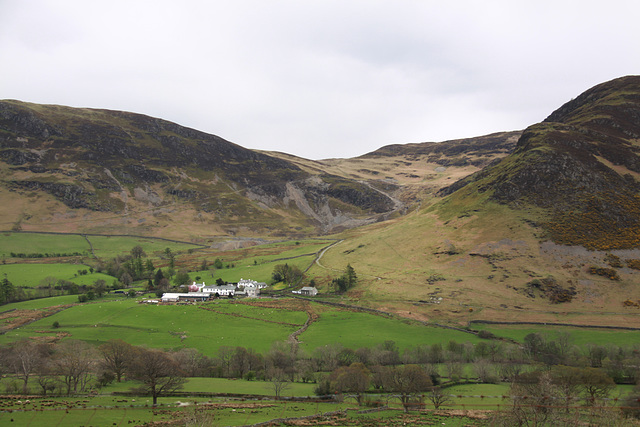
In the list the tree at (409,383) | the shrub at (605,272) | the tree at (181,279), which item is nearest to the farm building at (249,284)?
the tree at (181,279)

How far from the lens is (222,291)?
12862 cm

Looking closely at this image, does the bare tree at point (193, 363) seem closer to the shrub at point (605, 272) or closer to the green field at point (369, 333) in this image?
the green field at point (369, 333)

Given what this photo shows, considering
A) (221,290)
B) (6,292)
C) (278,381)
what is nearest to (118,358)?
(278,381)

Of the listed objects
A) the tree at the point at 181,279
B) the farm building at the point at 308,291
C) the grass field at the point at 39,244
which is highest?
the grass field at the point at 39,244

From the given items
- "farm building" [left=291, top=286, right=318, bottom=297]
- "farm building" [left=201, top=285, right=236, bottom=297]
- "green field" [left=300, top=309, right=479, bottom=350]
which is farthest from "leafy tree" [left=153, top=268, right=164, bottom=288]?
"green field" [left=300, top=309, right=479, bottom=350]

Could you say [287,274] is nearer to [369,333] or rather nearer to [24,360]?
[369,333]

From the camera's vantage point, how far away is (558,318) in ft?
291

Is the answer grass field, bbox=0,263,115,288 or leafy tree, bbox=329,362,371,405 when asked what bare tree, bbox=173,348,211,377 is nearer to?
leafy tree, bbox=329,362,371,405

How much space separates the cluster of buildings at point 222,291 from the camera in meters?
123

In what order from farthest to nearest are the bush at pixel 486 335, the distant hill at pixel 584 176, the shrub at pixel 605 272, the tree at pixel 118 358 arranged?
the distant hill at pixel 584 176, the shrub at pixel 605 272, the bush at pixel 486 335, the tree at pixel 118 358

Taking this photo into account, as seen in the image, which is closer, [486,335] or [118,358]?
[118,358]

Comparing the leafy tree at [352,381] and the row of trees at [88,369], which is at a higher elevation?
the row of trees at [88,369]

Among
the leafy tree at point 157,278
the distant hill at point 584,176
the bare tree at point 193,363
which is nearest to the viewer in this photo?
the bare tree at point 193,363

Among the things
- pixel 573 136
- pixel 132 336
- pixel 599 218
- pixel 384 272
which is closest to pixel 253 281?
pixel 384 272
